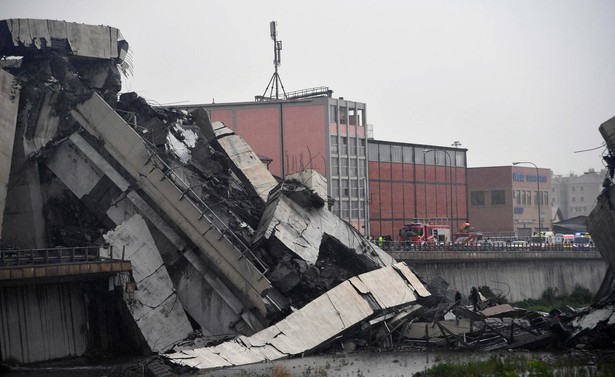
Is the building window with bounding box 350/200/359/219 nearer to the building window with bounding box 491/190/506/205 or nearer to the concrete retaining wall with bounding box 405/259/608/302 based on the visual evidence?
the concrete retaining wall with bounding box 405/259/608/302

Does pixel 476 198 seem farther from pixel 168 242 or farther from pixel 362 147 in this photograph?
pixel 168 242

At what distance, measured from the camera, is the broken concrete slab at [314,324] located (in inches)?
1112

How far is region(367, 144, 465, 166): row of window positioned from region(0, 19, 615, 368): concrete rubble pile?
1380 inches

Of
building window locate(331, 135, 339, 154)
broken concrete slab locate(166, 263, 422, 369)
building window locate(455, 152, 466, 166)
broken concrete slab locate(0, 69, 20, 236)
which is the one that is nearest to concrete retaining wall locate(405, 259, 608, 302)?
building window locate(331, 135, 339, 154)

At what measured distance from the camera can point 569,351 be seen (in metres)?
30.9

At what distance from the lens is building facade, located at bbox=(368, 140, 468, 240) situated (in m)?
74.6

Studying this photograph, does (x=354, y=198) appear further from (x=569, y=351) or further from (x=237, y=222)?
(x=569, y=351)

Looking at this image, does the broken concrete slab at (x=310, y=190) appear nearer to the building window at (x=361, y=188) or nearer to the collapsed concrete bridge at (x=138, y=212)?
the collapsed concrete bridge at (x=138, y=212)

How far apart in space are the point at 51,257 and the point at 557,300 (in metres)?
42.9

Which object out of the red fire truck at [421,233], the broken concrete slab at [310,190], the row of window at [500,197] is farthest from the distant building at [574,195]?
the broken concrete slab at [310,190]

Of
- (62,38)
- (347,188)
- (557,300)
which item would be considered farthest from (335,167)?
(62,38)

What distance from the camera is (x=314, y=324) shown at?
3197 cm

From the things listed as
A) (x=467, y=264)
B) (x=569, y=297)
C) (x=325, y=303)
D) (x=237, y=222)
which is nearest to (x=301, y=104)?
(x=467, y=264)

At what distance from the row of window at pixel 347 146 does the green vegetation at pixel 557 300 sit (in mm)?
17329
